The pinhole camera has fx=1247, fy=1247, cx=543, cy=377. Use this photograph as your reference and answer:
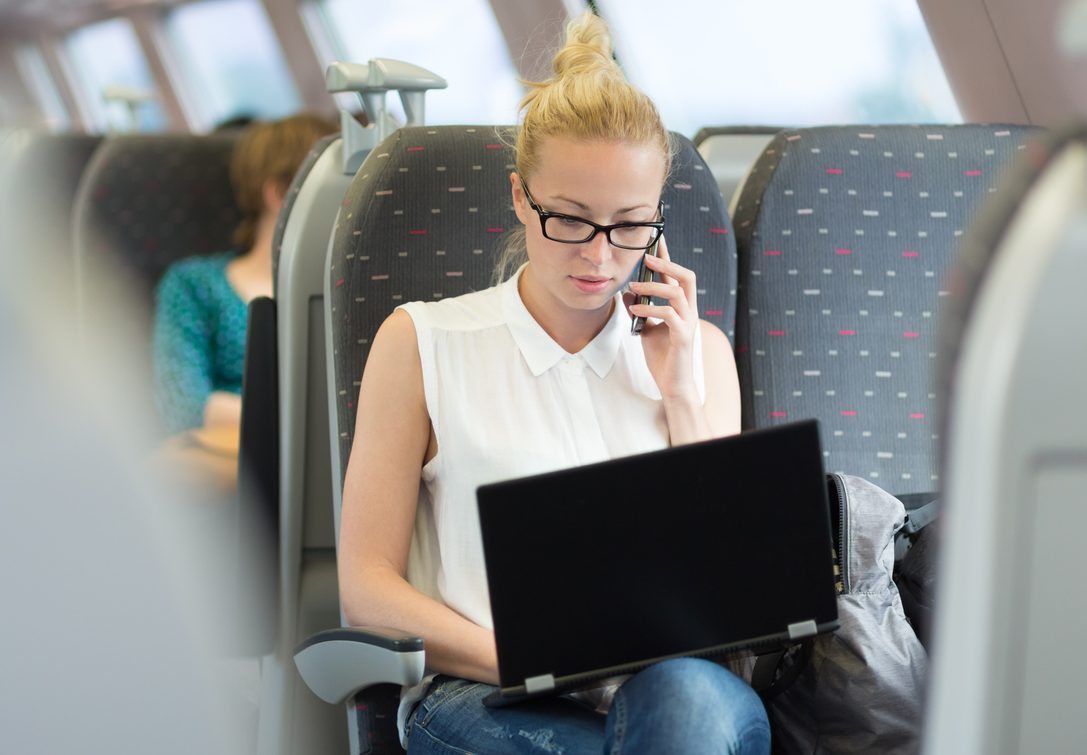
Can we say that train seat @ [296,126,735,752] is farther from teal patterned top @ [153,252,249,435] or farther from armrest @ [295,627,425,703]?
teal patterned top @ [153,252,249,435]

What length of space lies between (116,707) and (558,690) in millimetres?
848

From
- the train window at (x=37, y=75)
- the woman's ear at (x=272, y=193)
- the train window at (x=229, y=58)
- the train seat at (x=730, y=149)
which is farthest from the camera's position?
the train window at (x=37, y=75)

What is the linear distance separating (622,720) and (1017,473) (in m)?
0.81

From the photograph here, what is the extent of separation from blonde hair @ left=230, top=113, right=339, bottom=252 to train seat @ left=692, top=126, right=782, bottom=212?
1.18 metres

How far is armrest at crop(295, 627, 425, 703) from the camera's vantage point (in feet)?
4.42

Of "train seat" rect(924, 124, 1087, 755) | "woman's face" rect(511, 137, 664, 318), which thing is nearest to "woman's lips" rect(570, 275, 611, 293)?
"woman's face" rect(511, 137, 664, 318)

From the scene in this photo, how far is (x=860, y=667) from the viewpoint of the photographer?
4.52ft

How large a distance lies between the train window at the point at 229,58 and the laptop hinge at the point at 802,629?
796 centimetres

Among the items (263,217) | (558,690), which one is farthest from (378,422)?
(263,217)

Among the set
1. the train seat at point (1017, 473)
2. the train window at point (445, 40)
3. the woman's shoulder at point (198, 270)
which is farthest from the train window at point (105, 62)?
the train seat at point (1017, 473)

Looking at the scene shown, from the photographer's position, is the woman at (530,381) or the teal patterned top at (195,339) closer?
the woman at (530,381)

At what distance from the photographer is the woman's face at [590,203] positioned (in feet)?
5.12

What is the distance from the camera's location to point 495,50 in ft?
22.6

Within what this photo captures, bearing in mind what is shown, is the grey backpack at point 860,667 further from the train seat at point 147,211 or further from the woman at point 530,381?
the train seat at point 147,211
